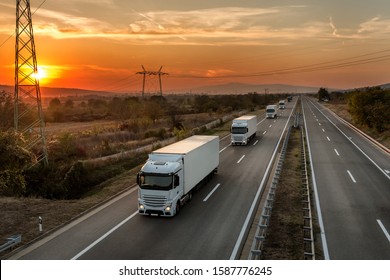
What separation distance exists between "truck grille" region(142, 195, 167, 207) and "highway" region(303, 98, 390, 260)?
7.95 m

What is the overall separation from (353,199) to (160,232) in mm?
12725

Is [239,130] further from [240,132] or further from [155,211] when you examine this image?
[155,211]

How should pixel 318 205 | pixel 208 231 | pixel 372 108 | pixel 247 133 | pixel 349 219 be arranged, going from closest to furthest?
pixel 208 231 → pixel 349 219 → pixel 318 205 → pixel 247 133 → pixel 372 108

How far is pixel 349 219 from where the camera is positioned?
1898cm

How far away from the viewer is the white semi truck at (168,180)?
18734 millimetres

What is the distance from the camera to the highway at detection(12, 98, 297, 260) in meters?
14.8

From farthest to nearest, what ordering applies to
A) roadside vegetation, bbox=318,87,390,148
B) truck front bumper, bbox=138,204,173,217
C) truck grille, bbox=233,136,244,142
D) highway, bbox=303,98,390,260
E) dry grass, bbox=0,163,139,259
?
roadside vegetation, bbox=318,87,390,148 → truck grille, bbox=233,136,244,142 → truck front bumper, bbox=138,204,173,217 → dry grass, bbox=0,163,139,259 → highway, bbox=303,98,390,260

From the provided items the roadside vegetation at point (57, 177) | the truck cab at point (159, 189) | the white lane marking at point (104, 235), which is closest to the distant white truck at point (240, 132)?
the roadside vegetation at point (57, 177)

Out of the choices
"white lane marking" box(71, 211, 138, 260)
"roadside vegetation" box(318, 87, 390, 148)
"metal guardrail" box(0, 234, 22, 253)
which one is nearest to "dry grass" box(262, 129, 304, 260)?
"white lane marking" box(71, 211, 138, 260)

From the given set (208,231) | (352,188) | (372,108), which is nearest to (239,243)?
(208,231)

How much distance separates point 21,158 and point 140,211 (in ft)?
21.3

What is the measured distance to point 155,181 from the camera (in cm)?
1888

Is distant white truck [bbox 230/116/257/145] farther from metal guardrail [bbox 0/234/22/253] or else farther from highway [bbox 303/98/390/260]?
metal guardrail [bbox 0/234/22/253]

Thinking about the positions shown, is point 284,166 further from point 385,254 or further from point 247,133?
point 385,254
